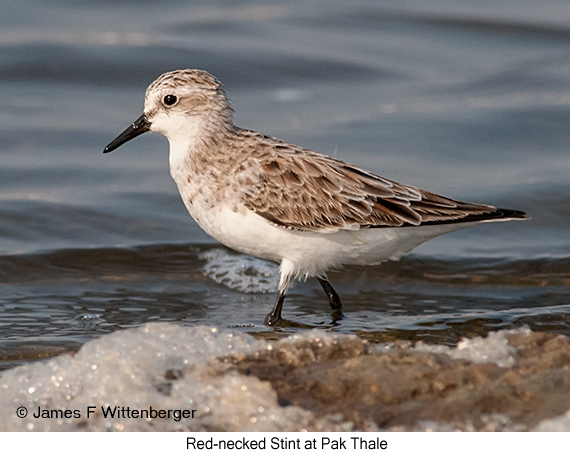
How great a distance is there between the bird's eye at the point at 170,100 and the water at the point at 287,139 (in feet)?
5.93

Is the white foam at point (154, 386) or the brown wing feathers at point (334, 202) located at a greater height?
the brown wing feathers at point (334, 202)

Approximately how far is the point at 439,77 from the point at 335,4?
3580mm

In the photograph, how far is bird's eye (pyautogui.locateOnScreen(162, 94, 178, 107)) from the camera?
695 cm

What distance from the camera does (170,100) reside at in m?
6.97

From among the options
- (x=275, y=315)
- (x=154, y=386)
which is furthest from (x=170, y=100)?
(x=154, y=386)

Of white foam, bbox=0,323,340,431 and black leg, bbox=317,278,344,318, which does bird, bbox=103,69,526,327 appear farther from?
white foam, bbox=0,323,340,431

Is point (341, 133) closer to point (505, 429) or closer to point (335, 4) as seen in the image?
point (335, 4)

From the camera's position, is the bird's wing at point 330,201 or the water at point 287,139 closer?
the bird's wing at point 330,201

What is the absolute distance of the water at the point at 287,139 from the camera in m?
7.86

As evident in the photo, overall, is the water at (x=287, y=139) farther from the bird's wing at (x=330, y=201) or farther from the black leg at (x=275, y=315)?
the bird's wing at (x=330, y=201)

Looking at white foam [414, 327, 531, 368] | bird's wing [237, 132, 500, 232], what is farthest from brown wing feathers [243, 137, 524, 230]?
white foam [414, 327, 531, 368]

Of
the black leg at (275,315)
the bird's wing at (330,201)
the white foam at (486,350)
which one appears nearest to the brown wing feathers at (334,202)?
the bird's wing at (330,201)

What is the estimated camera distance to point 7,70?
1334cm
